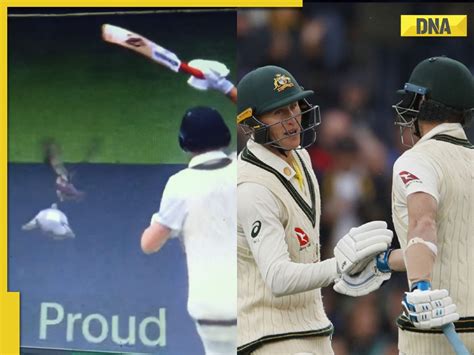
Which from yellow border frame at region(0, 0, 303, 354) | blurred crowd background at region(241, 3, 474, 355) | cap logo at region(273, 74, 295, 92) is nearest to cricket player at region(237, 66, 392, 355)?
Result: cap logo at region(273, 74, 295, 92)

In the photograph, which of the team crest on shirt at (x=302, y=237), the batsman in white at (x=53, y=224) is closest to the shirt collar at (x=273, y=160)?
the team crest on shirt at (x=302, y=237)

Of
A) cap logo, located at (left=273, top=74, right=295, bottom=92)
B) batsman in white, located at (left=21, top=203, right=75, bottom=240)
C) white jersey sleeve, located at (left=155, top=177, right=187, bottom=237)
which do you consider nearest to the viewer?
cap logo, located at (left=273, top=74, right=295, bottom=92)

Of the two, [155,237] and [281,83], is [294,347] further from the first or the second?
[281,83]

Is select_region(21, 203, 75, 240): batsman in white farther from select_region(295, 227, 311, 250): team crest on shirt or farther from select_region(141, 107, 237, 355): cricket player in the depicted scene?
select_region(295, 227, 311, 250): team crest on shirt

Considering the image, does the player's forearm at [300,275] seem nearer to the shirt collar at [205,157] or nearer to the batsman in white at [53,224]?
the shirt collar at [205,157]

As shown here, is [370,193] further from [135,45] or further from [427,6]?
[135,45]

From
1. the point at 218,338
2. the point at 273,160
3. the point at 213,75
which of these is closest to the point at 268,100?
the point at 273,160
